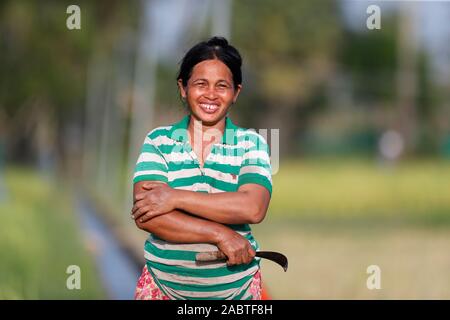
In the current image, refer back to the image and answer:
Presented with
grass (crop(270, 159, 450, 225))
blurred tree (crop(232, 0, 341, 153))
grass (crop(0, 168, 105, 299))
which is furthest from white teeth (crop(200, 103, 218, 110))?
blurred tree (crop(232, 0, 341, 153))

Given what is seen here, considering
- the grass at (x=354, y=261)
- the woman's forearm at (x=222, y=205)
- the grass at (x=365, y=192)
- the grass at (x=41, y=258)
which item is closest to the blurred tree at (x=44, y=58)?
the grass at (x=41, y=258)

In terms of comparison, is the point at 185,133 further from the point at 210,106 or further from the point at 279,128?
the point at 279,128

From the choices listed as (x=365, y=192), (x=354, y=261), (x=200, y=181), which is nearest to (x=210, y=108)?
(x=200, y=181)

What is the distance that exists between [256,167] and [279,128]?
791 cm

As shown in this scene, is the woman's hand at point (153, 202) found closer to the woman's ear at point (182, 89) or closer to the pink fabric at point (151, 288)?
the pink fabric at point (151, 288)

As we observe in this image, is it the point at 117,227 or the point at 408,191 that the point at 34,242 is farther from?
the point at 408,191

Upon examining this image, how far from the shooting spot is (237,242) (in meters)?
2.86

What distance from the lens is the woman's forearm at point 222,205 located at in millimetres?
2846

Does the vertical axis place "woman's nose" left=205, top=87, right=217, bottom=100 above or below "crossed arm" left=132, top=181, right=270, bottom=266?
above

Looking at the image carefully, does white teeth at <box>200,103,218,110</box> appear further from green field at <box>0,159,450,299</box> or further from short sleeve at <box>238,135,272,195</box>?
green field at <box>0,159,450,299</box>

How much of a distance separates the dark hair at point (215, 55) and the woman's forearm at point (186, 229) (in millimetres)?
510

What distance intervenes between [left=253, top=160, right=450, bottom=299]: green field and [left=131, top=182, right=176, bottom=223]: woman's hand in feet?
16.2

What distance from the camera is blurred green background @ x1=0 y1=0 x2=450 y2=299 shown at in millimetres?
10328
